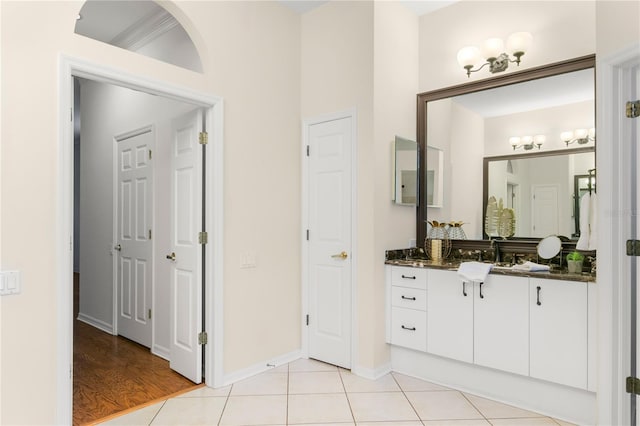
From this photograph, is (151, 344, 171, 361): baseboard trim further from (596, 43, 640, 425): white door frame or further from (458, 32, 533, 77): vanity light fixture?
(458, 32, 533, 77): vanity light fixture

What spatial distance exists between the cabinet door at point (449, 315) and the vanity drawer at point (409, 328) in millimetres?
49

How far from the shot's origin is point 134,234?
4.04 metres

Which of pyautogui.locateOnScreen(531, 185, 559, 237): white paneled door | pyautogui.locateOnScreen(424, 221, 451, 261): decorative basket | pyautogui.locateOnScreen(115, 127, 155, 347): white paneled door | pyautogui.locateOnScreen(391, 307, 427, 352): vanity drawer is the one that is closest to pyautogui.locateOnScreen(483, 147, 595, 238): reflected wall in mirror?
pyautogui.locateOnScreen(531, 185, 559, 237): white paneled door

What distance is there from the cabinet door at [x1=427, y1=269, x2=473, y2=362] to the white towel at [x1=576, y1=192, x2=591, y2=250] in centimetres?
75

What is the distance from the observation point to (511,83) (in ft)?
10.4

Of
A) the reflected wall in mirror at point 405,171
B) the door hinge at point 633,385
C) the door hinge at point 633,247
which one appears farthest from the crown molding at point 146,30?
the door hinge at point 633,385

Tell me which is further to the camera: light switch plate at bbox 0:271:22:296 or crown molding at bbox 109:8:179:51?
crown molding at bbox 109:8:179:51

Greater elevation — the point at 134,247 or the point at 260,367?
the point at 134,247

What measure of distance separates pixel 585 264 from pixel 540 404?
38.5 inches

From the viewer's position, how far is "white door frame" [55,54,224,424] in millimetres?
2158

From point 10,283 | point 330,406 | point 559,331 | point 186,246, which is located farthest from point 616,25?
point 10,283

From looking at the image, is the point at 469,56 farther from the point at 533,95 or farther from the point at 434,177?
the point at 434,177

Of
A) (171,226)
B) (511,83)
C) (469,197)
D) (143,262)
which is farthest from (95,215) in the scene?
(511,83)

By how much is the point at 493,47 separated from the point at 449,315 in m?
2.07
